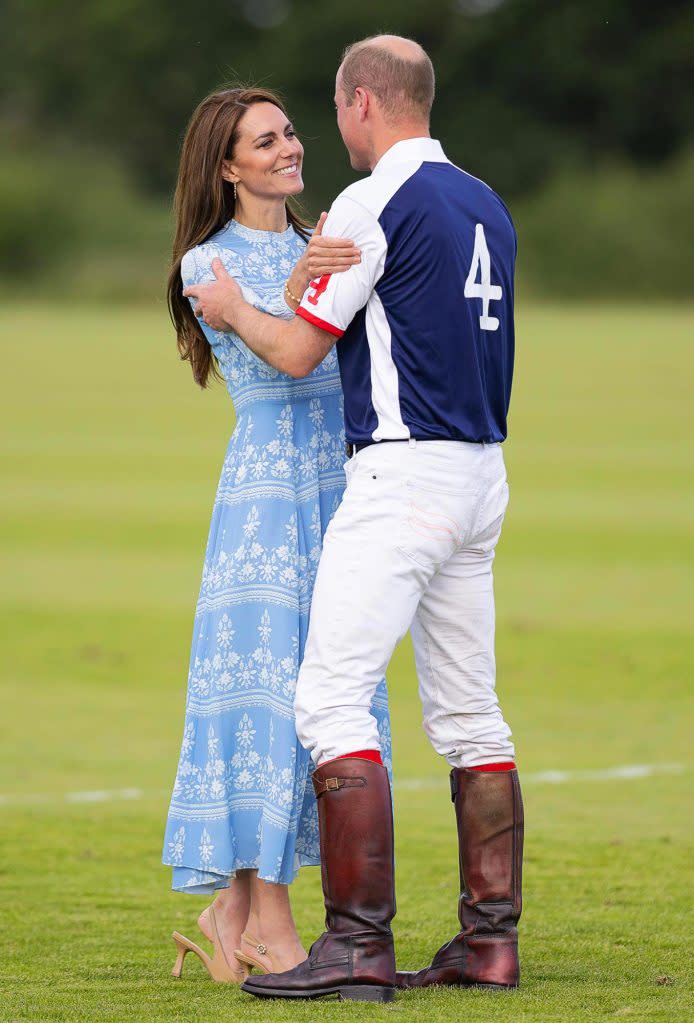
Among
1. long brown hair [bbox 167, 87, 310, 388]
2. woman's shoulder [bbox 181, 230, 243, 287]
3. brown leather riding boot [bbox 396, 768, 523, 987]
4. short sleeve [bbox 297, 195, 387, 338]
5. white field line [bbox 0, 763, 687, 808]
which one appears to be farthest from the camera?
white field line [bbox 0, 763, 687, 808]

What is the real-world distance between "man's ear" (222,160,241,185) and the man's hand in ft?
0.99

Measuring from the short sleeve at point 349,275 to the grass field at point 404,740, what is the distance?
1.46m

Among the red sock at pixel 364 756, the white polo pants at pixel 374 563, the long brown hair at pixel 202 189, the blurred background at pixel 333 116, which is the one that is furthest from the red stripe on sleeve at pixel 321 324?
the blurred background at pixel 333 116

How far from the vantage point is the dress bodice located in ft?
14.3

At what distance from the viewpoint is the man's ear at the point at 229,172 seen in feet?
14.8

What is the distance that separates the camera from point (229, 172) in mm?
4508

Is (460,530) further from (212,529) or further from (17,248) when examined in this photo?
(17,248)

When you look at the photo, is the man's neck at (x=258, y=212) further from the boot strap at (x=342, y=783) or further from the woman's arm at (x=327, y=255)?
the boot strap at (x=342, y=783)

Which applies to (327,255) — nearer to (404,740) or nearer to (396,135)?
(396,135)

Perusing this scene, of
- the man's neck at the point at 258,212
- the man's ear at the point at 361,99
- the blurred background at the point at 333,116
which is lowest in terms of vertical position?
the man's neck at the point at 258,212

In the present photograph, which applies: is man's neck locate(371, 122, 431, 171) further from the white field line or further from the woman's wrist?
the white field line

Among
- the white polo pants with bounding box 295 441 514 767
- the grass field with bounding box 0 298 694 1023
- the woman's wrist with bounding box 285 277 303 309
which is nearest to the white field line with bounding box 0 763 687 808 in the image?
the grass field with bounding box 0 298 694 1023

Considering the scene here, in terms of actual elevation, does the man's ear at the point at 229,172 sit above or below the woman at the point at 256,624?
above

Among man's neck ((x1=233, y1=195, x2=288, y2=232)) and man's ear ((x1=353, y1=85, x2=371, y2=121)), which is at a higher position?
man's ear ((x1=353, y1=85, x2=371, y2=121))
